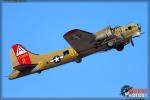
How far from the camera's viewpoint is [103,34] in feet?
123

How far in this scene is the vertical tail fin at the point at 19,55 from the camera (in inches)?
1662

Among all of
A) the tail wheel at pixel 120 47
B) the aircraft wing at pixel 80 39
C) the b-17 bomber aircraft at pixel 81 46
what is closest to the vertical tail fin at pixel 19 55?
the b-17 bomber aircraft at pixel 81 46

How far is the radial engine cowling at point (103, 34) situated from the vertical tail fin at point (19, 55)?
800 cm

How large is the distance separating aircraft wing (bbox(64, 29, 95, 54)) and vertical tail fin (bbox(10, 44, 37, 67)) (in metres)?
5.95

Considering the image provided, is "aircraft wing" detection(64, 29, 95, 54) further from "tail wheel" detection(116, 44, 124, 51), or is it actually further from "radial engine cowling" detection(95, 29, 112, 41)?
"tail wheel" detection(116, 44, 124, 51)

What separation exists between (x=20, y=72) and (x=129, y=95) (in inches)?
507

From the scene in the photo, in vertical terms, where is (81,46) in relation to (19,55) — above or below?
below

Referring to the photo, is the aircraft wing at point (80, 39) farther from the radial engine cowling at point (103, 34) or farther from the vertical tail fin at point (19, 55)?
the vertical tail fin at point (19, 55)

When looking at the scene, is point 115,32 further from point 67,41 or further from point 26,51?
point 26,51

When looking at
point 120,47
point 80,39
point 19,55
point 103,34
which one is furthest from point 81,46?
point 19,55

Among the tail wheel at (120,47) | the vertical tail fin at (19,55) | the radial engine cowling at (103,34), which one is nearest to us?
the radial engine cowling at (103,34)

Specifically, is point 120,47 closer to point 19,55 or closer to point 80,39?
point 80,39

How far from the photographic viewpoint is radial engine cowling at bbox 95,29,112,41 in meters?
37.4

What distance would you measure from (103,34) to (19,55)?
32.8 feet
